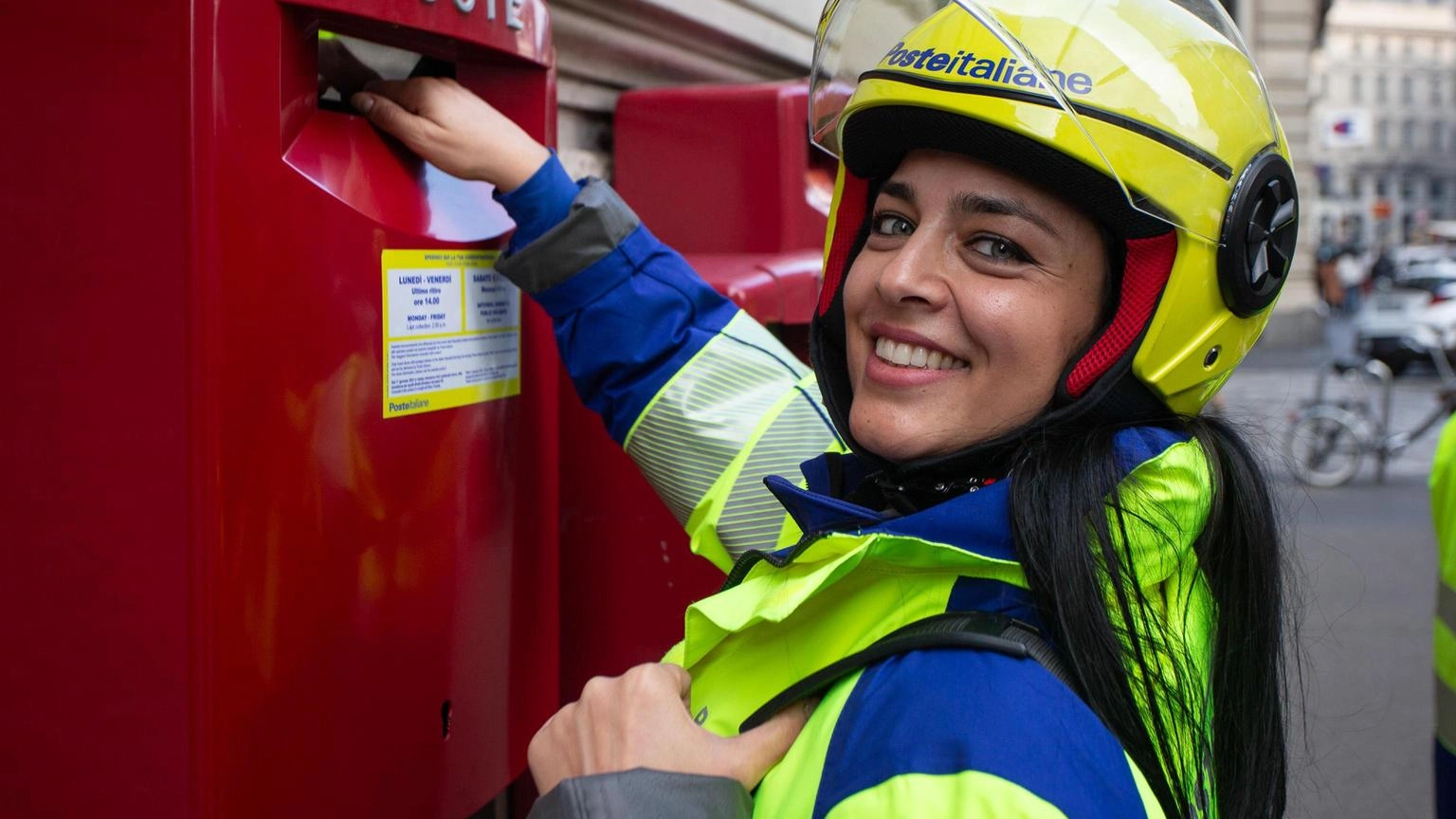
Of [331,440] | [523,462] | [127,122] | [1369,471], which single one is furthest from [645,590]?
[1369,471]

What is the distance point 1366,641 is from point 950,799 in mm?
5115

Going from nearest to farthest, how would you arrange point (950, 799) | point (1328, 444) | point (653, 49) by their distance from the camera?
1. point (950, 799)
2. point (653, 49)
3. point (1328, 444)

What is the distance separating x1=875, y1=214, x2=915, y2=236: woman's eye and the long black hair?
290 millimetres

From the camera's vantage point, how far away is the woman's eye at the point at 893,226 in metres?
1.45

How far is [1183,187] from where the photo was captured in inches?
51.1

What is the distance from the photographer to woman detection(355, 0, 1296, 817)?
3.51 ft

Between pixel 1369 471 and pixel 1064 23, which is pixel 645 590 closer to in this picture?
pixel 1064 23

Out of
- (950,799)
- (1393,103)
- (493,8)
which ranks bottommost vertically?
(950,799)

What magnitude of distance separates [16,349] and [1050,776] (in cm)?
107

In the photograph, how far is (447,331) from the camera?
5.34 ft

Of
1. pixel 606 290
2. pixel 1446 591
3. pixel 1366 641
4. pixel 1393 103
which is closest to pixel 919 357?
pixel 606 290

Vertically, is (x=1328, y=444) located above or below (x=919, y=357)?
below

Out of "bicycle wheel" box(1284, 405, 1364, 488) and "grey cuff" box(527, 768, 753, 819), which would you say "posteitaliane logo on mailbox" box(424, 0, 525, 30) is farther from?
"bicycle wheel" box(1284, 405, 1364, 488)

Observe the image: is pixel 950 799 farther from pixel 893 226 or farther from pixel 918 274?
pixel 893 226
